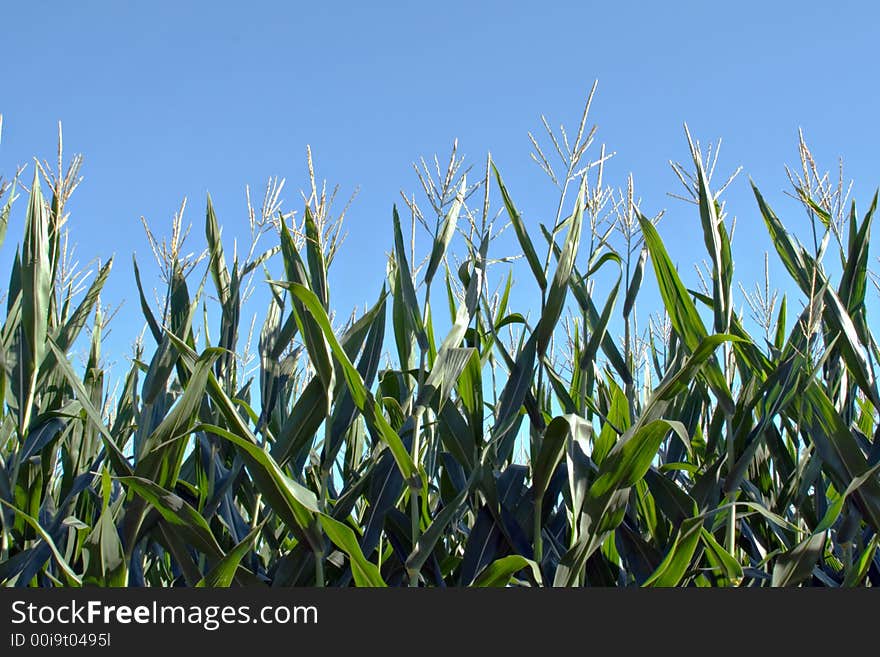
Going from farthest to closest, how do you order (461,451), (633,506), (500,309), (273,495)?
(500,309) → (633,506) → (461,451) → (273,495)

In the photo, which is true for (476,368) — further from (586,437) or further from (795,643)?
(795,643)

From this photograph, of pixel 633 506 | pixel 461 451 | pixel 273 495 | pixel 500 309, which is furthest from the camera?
pixel 500 309

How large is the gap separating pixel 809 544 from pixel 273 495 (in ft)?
3.14

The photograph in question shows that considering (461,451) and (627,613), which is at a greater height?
(461,451)

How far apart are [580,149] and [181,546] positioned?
1.17 meters

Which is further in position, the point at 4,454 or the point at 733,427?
the point at 4,454

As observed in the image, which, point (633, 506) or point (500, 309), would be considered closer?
point (633, 506)

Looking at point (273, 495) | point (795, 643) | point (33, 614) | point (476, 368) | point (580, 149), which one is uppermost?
point (580, 149)

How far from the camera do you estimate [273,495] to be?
1.38 meters

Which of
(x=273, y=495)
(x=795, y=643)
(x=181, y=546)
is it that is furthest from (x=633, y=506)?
(x=181, y=546)

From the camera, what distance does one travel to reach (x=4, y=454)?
173 cm

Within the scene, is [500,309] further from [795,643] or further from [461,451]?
[795,643]

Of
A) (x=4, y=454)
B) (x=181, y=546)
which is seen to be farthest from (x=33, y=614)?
(x=4, y=454)

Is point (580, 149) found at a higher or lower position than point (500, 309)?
higher
